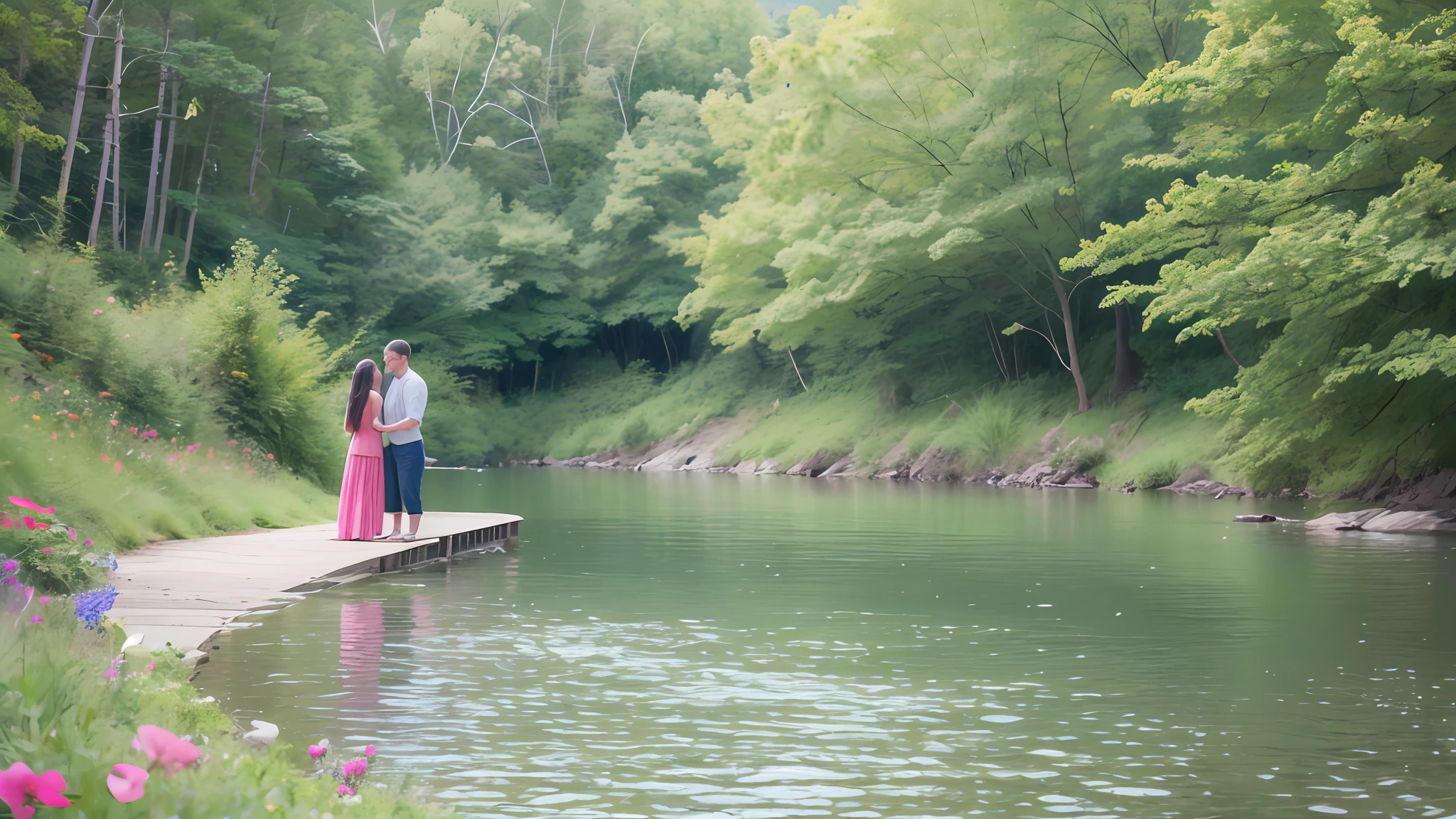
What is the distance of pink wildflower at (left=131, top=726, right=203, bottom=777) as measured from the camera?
10.4ft

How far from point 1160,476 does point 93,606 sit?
24.8 meters

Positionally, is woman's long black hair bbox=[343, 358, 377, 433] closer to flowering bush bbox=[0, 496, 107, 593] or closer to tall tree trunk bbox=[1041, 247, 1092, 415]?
flowering bush bbox=[0, 496, 107, 593]

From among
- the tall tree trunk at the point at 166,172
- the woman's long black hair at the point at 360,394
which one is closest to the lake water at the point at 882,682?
the woman's long black hair at the point at 360,394

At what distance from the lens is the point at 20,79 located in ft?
108

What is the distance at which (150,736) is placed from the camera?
3188 mm

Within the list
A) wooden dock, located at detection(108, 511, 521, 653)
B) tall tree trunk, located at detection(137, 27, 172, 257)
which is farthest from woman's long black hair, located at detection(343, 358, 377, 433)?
tall tree trunk, located at detection(137, 27, 172, 257)

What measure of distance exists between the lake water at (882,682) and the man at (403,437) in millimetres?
944

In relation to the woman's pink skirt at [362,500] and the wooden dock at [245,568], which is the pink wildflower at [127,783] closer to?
the wooden dock at [245,568]

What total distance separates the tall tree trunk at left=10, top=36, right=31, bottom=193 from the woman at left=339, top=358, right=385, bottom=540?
19.2 meters

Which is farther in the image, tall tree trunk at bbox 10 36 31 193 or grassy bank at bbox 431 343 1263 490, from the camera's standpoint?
tall tree trunk at bbox 10 36 31 193

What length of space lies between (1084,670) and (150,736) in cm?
570

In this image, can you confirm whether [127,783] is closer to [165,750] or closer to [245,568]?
[165,750]

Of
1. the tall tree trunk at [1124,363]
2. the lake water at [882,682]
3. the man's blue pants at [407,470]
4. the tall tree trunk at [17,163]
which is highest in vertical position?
the tall tree trunk at [17,163]

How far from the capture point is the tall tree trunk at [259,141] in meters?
41.9
